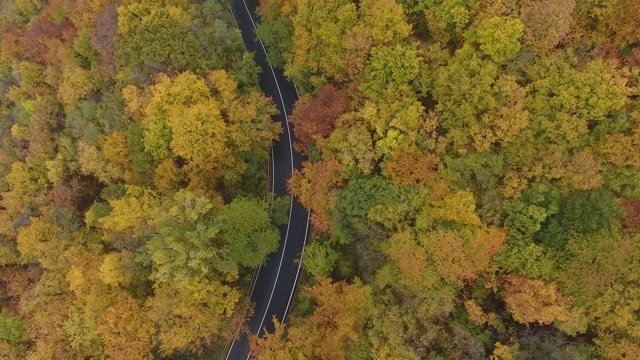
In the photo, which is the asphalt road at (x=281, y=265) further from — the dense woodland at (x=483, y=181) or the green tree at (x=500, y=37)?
the green tree at (x=500, y=37)

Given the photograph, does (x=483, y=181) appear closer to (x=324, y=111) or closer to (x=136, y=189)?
(x=324, y=111)

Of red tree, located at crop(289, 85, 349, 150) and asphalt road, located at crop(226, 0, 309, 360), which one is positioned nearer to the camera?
red tree, located at crop(289, 85, 349, 150)

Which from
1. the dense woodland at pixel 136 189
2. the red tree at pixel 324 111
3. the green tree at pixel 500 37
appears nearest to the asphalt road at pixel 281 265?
the dense woodland at pixel 136 189

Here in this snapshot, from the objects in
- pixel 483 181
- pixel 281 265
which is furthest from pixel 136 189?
pixel 483 181

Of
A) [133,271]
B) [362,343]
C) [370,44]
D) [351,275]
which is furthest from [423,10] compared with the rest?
[133,271]

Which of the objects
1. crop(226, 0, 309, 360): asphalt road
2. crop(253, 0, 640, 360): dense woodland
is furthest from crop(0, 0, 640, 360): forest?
crop(226, 0, 309, 360): asphalt road

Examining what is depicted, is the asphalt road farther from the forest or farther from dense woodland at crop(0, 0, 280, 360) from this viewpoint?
dense woodland at crop(0, 0, 280, 360)

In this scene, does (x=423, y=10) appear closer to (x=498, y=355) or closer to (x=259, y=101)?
(x=259, y=101)
